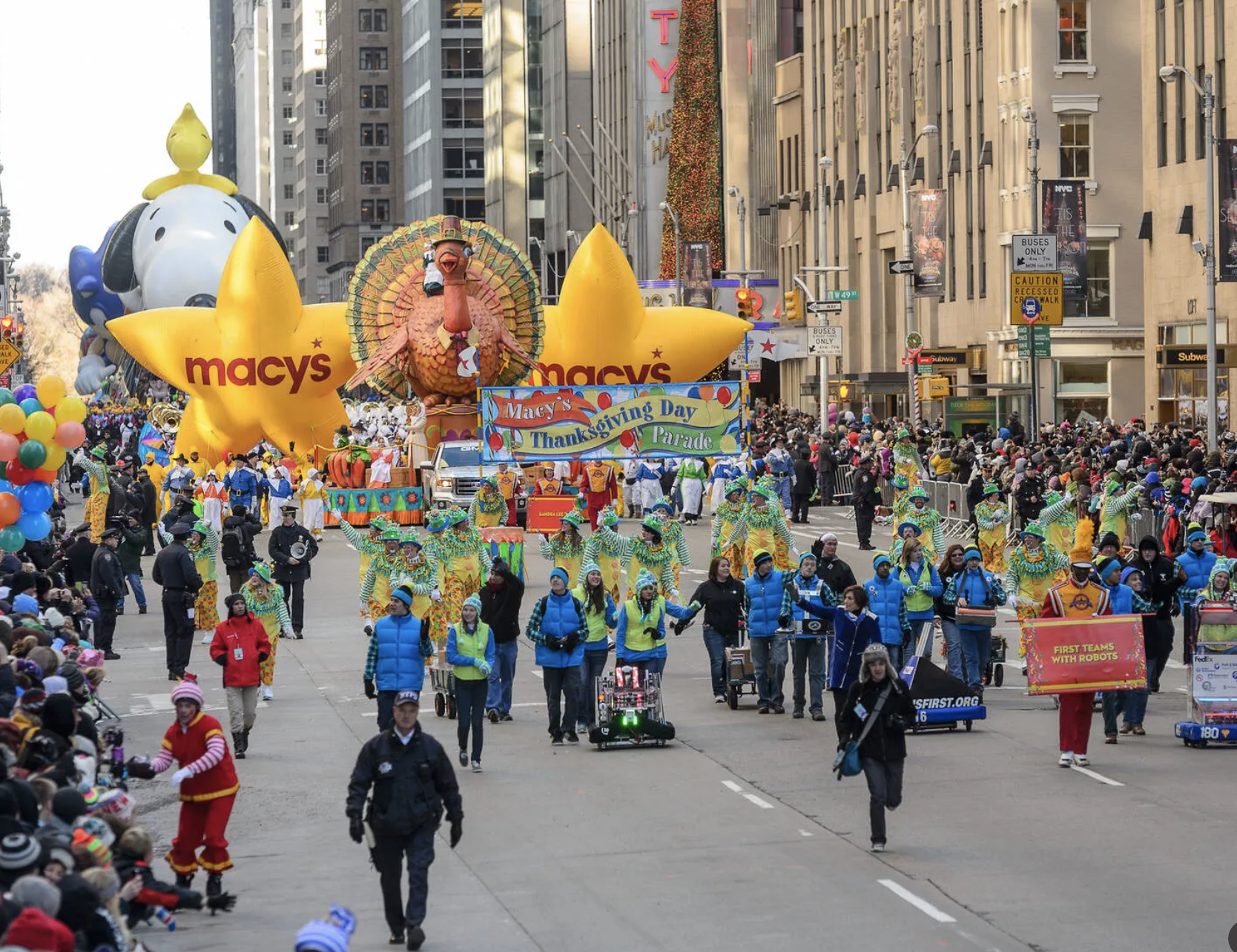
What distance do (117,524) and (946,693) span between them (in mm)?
11932

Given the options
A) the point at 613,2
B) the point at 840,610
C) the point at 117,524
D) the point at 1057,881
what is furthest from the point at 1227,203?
the point at 613,2

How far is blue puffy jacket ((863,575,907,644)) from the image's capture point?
18469 millimetres

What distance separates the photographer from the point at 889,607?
60.8 feet

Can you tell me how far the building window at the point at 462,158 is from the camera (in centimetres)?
14862

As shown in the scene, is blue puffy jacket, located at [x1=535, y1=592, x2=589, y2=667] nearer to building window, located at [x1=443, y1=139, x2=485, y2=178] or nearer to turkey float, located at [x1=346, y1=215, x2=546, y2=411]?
turkey float, located at [x1=346, y1=215, x2=546, y2=411]

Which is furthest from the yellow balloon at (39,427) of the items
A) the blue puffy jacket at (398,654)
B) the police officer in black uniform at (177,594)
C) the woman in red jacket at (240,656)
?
the blue puffy jacket at (398,654)

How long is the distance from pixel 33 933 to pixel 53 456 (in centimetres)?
1351

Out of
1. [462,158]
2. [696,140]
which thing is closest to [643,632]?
[696,140]

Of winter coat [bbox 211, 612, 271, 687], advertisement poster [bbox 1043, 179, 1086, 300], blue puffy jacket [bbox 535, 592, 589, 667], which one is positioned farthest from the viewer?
advertisement poster [bbox 1043, 179, 1086, 300]

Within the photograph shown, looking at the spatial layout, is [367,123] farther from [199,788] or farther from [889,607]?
[199,788]

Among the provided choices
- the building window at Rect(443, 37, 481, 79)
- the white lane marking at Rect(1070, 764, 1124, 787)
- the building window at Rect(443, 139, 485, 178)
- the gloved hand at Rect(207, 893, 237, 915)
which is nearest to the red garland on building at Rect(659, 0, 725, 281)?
the building window at Rect(443, 37, 481, 79)

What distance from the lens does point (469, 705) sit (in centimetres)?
1656

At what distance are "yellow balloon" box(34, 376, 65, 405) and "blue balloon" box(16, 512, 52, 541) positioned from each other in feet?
4.33

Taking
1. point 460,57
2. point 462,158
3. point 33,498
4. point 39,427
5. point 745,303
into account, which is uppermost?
point 460,57
